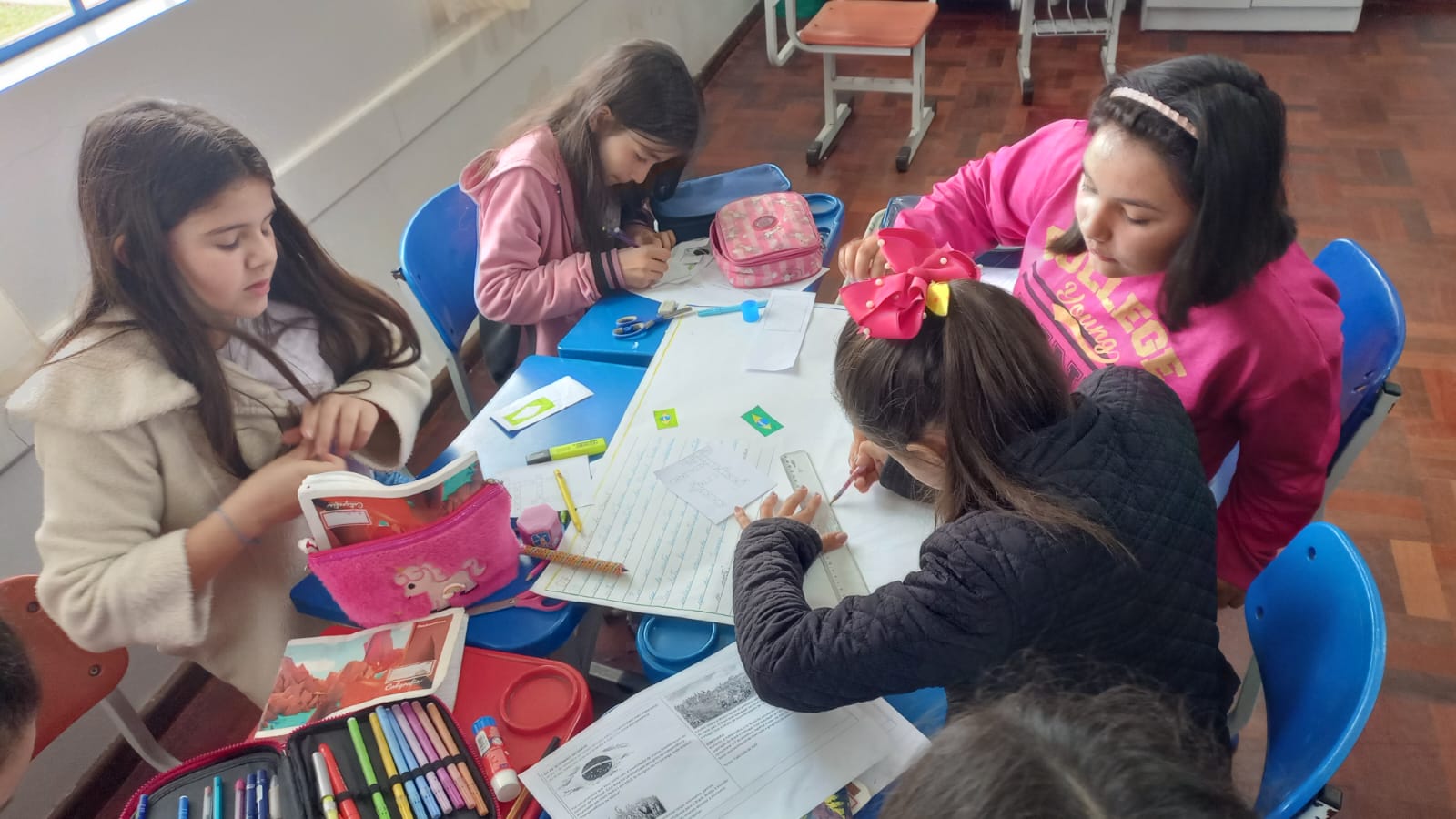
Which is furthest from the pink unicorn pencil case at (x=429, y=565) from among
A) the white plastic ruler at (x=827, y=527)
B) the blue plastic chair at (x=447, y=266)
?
the blue plastic chair at (x=447, y=266)

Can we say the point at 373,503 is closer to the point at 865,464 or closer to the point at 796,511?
the point at 796,511

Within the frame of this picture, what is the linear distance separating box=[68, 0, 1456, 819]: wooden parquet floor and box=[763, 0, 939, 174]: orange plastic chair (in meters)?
0.07

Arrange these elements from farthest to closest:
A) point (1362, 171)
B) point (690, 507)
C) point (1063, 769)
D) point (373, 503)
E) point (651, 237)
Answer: point (1362, 171) < point (651, 237) < point (690, 507) < point (373, 503) < point (1063, 769)

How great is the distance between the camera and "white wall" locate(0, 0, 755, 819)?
137 cm

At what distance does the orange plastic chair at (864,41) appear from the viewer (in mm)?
3229

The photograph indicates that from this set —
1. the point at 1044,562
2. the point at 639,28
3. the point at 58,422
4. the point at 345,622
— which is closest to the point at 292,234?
the point at 58,422

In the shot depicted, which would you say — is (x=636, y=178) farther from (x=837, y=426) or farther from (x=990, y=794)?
(x=990, y=794)

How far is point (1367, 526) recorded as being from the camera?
196 centimetres

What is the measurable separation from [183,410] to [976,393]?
3.00 ft

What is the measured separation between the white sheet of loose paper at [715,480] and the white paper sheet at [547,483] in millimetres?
106

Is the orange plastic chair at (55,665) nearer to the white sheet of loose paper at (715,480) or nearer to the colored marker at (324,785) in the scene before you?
the colored marker at (324,785)

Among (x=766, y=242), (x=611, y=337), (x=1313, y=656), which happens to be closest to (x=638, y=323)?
(x=611, y=337)

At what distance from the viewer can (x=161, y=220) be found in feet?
3.18

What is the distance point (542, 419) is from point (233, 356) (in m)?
0.42
